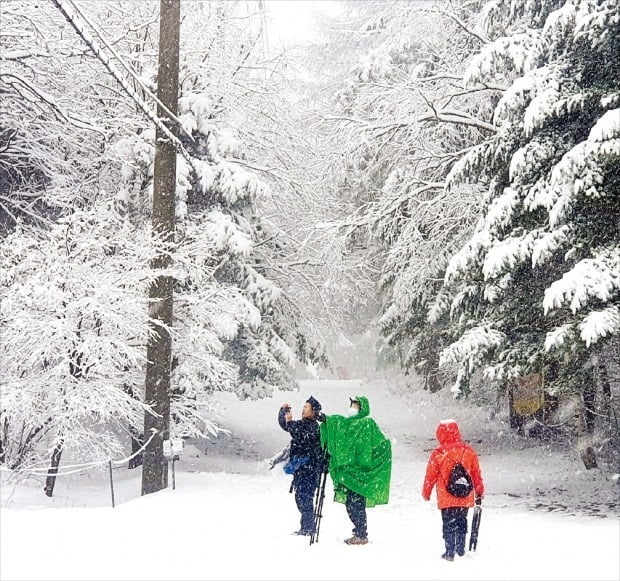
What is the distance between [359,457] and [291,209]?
40.1 ft

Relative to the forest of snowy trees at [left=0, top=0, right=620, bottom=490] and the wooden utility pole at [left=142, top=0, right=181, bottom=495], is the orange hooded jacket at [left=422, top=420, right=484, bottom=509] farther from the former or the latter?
the wooden utility pole at [left=142, top=0, right=181, bottom=495]

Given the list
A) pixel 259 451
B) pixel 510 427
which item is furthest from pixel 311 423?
pixel 510 427

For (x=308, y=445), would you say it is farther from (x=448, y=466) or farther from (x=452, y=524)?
(x=452, y=524)

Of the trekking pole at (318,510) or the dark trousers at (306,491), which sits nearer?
the trekking pole at (318,510)

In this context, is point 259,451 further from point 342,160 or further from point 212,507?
point 212,507

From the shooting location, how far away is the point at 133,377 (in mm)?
12133

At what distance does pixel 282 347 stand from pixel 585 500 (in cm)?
762

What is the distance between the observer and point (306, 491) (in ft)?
24.5

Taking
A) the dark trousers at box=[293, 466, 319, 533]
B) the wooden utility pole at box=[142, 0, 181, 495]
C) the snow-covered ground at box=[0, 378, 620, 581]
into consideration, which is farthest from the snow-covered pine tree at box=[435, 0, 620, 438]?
the wooden utility pole at box=[142, 0, 181, 495]

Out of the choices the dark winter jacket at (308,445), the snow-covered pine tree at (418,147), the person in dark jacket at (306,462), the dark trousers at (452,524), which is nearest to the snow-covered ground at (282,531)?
the dark trousers at (452,524)

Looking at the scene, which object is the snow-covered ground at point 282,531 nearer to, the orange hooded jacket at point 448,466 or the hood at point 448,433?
the orange hooded jacket at point 448,466

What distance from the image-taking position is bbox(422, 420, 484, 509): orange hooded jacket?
21.4 ft

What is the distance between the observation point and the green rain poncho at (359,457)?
7012 mm

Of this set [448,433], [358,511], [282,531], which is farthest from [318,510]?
[448,433]
